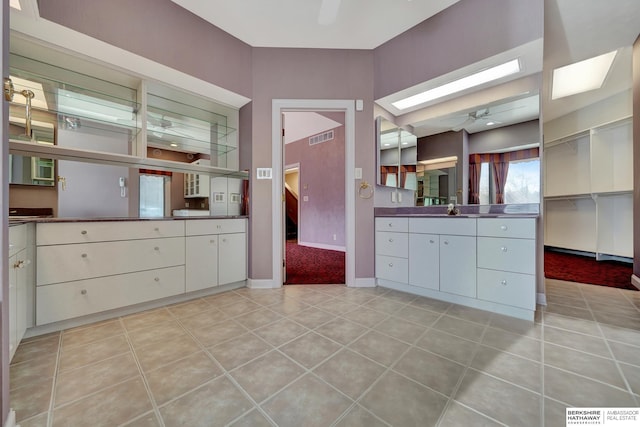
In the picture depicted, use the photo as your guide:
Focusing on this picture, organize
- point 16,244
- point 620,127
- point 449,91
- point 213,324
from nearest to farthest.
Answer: point 16,244, point 213,324, point 449,91, point 620,127

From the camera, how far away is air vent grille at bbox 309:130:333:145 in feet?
18.2

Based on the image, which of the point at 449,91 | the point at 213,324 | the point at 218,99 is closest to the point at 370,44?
the point at 449,91

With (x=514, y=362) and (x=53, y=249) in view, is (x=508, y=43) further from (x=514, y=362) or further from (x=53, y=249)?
(x=53, y=249)

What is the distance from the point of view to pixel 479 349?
1.50m

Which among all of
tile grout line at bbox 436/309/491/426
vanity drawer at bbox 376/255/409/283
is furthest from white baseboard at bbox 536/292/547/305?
vanity drawer at bbox 376/255/409/283

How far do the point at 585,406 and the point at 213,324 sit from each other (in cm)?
210

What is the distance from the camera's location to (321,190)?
5754 millimetres

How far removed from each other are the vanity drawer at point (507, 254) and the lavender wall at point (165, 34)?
285 centimetres

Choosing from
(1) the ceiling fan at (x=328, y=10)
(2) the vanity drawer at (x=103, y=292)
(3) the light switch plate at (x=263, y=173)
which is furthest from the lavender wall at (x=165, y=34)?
(2) the vanity drawer at (x=103, y=292)

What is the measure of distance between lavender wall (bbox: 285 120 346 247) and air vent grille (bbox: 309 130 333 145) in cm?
9

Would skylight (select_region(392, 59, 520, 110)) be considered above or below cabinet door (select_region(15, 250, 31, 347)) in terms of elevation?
above

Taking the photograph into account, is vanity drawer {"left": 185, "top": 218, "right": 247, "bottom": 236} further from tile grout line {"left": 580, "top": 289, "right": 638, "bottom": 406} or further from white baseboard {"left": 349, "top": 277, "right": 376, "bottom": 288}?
tile grout line {"left": 580, "top": 289, "right": 638, "bottom": 406}

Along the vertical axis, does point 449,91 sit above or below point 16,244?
above

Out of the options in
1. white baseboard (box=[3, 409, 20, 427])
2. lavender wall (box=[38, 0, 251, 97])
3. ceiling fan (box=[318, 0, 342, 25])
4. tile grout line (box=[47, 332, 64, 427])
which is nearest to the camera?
white baseboard (box=[3, 409, 20, 427])
